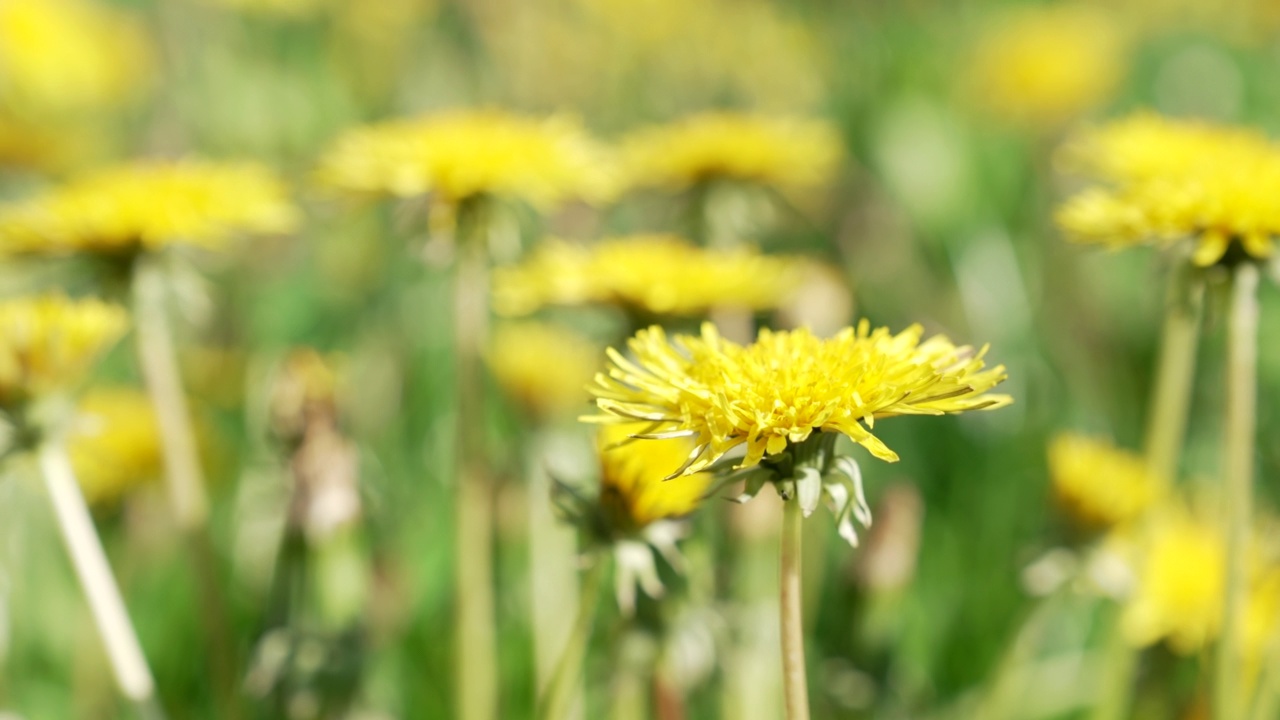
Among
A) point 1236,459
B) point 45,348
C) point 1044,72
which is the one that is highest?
point 1044,72

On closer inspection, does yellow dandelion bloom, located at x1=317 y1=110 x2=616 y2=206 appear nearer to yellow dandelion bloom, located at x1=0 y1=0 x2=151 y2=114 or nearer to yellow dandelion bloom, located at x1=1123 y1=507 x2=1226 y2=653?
yellow dandelion bloom, located at x1=1123 y1=507 x2=1226 y2=653

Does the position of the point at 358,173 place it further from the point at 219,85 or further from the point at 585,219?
the point at 219,85

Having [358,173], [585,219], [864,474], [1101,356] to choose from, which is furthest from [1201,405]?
[358,173]

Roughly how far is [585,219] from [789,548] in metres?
2.11

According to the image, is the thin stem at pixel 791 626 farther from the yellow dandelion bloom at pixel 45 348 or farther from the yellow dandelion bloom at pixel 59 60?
the yellow dandelion bloom at pixel 59 60

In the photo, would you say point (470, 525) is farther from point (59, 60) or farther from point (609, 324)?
point (59, 60)

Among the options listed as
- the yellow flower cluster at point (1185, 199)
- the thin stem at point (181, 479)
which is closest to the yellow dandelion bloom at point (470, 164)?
the thin stem at point (181, 479)

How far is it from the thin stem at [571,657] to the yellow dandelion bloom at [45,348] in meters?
0.50

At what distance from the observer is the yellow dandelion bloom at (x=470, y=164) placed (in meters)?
1.14

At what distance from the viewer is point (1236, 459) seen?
0.92 meters

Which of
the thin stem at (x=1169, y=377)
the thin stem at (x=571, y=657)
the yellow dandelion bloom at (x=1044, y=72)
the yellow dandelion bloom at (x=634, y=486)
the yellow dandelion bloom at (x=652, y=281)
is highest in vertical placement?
the yellow dandelion bloom at (x=1044, y=72)

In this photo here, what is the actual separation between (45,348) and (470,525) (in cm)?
43

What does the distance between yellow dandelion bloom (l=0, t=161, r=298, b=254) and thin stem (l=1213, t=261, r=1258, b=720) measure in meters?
0.92

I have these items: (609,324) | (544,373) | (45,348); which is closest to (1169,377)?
(544,373)
